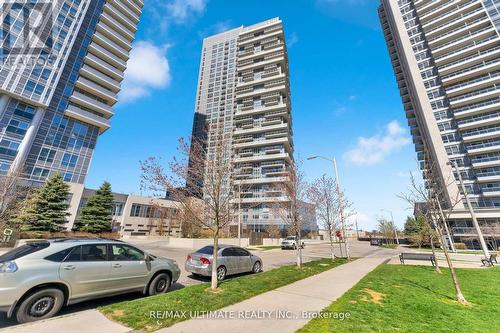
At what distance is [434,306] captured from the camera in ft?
22.2

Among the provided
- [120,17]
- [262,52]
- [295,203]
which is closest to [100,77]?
[120,17]

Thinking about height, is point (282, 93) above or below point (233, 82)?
below

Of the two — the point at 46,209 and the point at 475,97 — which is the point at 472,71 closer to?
the point at 475,97

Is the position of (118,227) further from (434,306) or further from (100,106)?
(434,306)

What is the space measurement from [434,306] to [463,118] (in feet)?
208

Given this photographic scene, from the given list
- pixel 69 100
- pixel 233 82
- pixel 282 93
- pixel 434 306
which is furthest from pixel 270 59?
pixel 434 306

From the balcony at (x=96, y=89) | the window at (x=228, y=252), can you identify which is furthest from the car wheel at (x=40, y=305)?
the balcony at (x=96, y=89)

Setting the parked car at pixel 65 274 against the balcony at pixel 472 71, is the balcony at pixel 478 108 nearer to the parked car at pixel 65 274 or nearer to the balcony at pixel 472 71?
the balcony at pixel 472 71

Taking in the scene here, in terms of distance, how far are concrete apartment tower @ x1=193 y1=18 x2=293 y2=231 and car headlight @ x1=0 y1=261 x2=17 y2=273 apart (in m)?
47.1

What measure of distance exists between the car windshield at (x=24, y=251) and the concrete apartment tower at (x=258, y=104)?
46.4 metres

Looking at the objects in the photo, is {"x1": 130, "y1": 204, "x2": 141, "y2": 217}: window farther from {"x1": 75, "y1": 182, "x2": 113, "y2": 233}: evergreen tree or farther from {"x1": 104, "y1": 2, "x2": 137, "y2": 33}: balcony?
{"x1": 104, "y1": 2, "x2": 137, "y2": 33}: balcony

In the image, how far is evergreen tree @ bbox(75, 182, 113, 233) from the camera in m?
33.7

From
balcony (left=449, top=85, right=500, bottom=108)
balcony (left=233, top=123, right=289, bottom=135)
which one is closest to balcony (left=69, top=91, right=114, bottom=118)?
balcony (left=233, top=123, right=289, bottom=135)

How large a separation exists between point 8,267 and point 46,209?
31.0m
